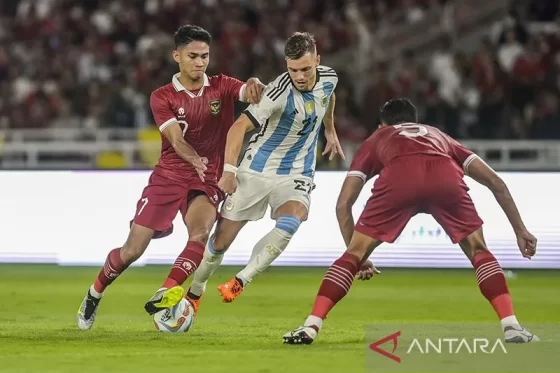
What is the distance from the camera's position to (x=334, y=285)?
8.61 m

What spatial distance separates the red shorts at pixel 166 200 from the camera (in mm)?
9898

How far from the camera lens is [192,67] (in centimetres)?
991

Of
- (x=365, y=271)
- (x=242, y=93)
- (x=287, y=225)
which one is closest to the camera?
(x=365, y=271)

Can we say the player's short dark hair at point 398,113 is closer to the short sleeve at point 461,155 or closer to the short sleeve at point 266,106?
the short sleeve at point 461,155

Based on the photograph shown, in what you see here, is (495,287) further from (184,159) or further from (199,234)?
(184,159)

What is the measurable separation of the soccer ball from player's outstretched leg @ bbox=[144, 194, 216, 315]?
0.15 meters

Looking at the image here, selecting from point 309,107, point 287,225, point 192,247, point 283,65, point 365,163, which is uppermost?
point 309,107

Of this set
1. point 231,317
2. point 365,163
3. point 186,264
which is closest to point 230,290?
point 186,264

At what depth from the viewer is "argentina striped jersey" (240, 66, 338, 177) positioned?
9555 mm

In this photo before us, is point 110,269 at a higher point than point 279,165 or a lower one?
lower

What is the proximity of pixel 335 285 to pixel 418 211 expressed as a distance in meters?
0.76

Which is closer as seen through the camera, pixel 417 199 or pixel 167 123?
pixel 417 199

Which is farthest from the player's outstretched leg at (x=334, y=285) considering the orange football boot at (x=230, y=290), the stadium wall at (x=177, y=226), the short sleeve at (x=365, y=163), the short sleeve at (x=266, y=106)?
the stadium wall at (x=177, y=226)

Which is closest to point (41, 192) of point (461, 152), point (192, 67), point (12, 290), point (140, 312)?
point (12, 290)
